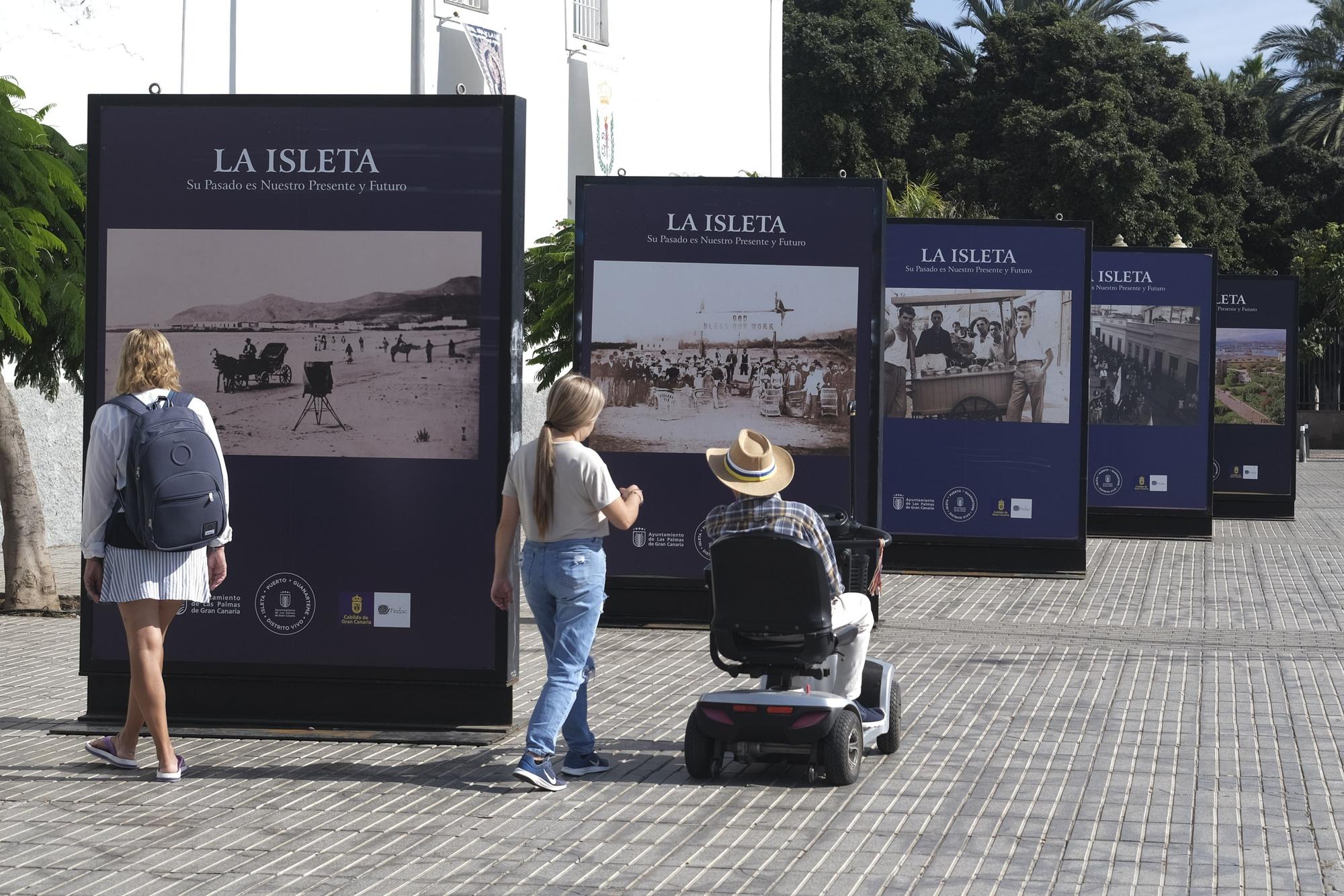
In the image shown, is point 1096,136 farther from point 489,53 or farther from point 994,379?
point 994,379

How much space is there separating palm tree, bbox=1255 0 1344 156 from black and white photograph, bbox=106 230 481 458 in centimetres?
4499

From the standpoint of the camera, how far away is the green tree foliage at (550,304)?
52.0ft

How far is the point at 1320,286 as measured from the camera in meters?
40.8

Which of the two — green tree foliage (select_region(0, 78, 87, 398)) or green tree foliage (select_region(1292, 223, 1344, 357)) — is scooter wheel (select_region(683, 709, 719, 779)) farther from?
green tree foliage (select_region(1292, 223, 1344, 357))

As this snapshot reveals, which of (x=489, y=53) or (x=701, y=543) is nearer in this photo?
(x=701, y=543)

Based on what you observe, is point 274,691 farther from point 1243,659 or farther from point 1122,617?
point 1122,617

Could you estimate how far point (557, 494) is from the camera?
21.0 ft

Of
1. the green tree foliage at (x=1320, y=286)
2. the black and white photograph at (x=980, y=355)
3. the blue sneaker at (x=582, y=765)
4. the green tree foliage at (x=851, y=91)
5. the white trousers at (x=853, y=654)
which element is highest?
the green tree foliage at (x=851, y=91)

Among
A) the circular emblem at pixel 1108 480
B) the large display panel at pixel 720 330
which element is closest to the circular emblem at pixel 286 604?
the large display panel at pixel 720 330

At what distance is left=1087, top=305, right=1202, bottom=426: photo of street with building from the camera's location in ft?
57.1

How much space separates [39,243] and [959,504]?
7.61 meters

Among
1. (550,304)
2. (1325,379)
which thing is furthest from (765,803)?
(1325,379)

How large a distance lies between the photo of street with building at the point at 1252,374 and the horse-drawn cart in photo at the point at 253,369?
51.4ft

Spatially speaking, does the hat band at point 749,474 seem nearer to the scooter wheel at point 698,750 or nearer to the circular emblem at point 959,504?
the scooter wheel at point 698,750
